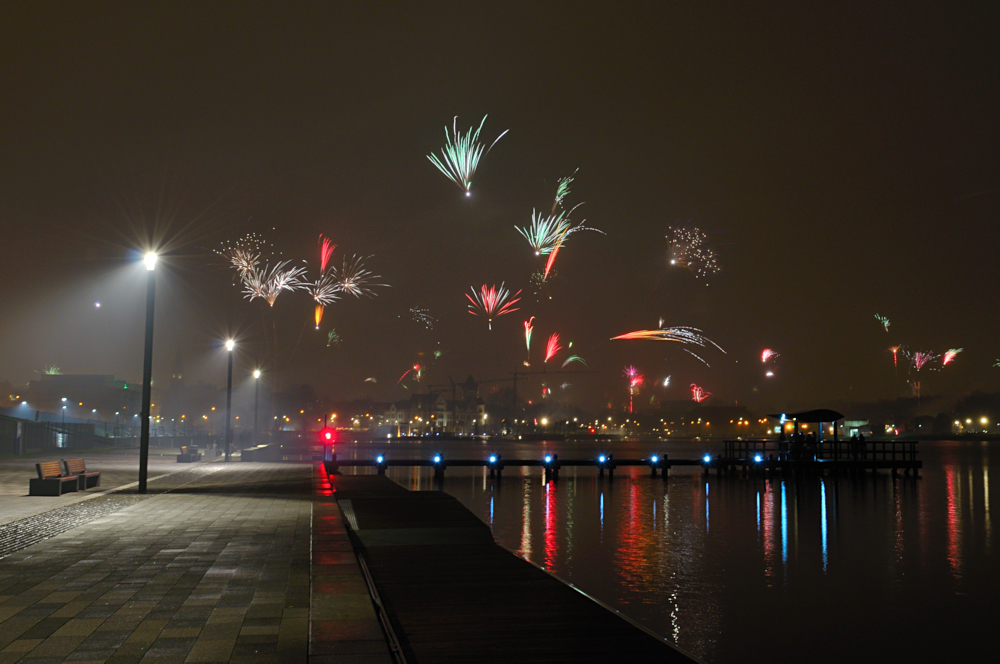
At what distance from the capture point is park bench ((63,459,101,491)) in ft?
68.5

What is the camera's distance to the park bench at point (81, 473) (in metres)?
20.9

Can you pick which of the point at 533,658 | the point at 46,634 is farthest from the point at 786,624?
the point at 46,634

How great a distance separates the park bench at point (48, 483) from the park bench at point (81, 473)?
390 mm

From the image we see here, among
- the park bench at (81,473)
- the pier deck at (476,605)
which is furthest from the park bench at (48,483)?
the pier deck at (476,605)

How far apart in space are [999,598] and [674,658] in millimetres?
12238

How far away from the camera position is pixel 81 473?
70.7ft

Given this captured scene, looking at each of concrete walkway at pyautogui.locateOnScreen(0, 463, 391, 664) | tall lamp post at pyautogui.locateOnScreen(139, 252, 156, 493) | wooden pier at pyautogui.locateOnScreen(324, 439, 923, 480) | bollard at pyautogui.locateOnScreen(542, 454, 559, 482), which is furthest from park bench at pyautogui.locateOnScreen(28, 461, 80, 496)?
bollard at pyautogui.locateOnScreen(542, 454, 559, 482)

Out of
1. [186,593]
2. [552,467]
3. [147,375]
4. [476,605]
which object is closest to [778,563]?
[476,605]

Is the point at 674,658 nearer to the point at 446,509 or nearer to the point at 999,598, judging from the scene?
the point at 999,598

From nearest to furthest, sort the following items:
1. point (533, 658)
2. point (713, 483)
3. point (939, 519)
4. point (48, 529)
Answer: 1. point (533, 658)
2. point (48, 529)
3. point (939, 519)
4. point (713, 483)

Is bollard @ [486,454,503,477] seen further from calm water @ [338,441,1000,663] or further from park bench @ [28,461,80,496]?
park bench @ [28,461,80,496]

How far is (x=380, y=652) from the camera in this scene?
6.60 meters

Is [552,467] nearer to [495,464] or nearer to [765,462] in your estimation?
[495,464]

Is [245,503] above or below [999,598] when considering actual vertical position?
above
